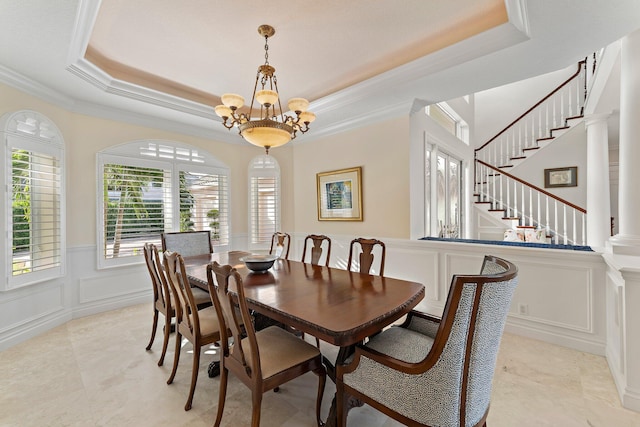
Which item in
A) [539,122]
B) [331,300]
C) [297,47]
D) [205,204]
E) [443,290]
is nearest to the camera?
[331,300]

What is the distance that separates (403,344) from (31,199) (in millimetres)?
3818

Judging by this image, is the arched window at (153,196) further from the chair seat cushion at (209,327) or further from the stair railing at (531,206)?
the stair railing at (531,206)

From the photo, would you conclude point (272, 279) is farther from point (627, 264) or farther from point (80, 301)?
point (80, 301)

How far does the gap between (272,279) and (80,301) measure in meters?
2.87

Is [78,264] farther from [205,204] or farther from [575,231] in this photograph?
[575,231]

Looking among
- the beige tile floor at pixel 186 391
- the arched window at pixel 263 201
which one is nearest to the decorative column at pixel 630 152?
the beige tile floor at pixel 186 391

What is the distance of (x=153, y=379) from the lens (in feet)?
7.20

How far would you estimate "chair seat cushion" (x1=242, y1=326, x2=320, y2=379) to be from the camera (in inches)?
60.7

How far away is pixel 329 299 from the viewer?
1.76 metres

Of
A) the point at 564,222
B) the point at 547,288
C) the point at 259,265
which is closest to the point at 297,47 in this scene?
the point at 259,265

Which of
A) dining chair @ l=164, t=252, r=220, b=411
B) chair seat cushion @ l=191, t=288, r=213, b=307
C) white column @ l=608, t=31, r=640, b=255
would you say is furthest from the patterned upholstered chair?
chair seat cushion @ l=191, t=288, r=213, b=307

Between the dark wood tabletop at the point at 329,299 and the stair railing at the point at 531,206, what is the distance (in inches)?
176

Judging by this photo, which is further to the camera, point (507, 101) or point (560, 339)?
point (507, 101)

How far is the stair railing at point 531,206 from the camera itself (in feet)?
15.9
